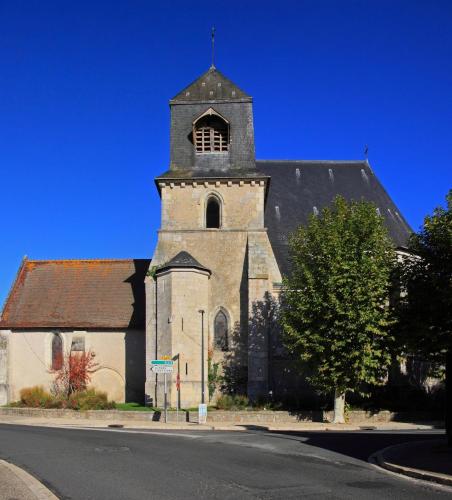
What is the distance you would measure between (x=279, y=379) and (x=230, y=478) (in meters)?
19.2

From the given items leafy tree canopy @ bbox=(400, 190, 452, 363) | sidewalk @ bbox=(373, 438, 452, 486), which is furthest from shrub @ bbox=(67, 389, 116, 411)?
sidewalk @ bbox=(373, 438, 452, 486)

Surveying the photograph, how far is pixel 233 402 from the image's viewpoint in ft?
91.5

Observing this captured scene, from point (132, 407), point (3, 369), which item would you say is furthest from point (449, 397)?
point (3, 369)

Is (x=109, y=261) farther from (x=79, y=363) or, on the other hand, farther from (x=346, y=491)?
(x=346, y=491)

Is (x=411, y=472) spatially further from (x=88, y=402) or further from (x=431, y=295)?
(x=88, y=402)

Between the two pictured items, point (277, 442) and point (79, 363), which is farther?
point (79, 363)

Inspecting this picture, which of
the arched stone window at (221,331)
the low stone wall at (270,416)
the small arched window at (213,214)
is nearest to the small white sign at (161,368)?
the low stone wall at (270,416)

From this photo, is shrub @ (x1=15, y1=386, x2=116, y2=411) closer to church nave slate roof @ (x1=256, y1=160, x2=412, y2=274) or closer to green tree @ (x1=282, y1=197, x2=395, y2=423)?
green tree @ (x1=282, y1=197, x2=395, y2=423)

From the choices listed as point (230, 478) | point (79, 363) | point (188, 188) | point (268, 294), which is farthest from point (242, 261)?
point (230, 478)

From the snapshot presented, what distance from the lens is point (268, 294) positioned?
97.6ft

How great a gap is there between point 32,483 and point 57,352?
79.1 ft

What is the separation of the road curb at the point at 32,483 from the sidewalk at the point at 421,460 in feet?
20.7

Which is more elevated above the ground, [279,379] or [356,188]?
[356,188]

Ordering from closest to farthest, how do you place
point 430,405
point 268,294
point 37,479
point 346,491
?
point 346,491 → point 37,479 → point 430,405 → point 268,294
